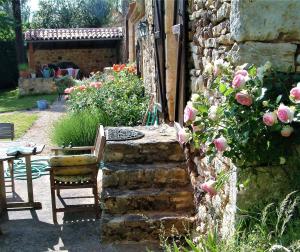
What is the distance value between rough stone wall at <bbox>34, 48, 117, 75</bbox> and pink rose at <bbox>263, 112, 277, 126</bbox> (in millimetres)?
18346

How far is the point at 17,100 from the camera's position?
17.2 metres

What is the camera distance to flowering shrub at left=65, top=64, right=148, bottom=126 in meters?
7.61

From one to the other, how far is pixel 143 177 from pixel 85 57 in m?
16.6

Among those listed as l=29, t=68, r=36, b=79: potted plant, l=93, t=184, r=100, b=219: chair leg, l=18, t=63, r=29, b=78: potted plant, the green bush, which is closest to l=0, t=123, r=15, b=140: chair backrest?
the green bush

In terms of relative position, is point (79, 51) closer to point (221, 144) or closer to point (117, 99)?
point (117, 99)

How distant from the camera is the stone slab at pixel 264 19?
8.75ft

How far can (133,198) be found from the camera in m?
4.33

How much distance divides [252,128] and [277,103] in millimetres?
208

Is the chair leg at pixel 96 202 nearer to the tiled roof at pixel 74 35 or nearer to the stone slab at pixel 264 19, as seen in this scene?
the stone slab at pixel 264 19

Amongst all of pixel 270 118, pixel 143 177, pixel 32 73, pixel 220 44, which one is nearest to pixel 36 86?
pixel 32 73

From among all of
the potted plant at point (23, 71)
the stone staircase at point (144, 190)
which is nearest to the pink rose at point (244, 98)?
the stone staircase at point (144, 190)

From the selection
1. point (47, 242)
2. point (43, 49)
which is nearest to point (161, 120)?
point (47, 242)

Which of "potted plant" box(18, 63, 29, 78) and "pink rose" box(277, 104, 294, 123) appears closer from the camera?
"pink rose" box(277, 104, 294, 123)

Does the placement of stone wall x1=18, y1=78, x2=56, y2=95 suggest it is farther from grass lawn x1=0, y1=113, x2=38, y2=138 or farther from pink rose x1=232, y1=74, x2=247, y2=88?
pink rose x1=232, y1=74, x2=247, y2=88
